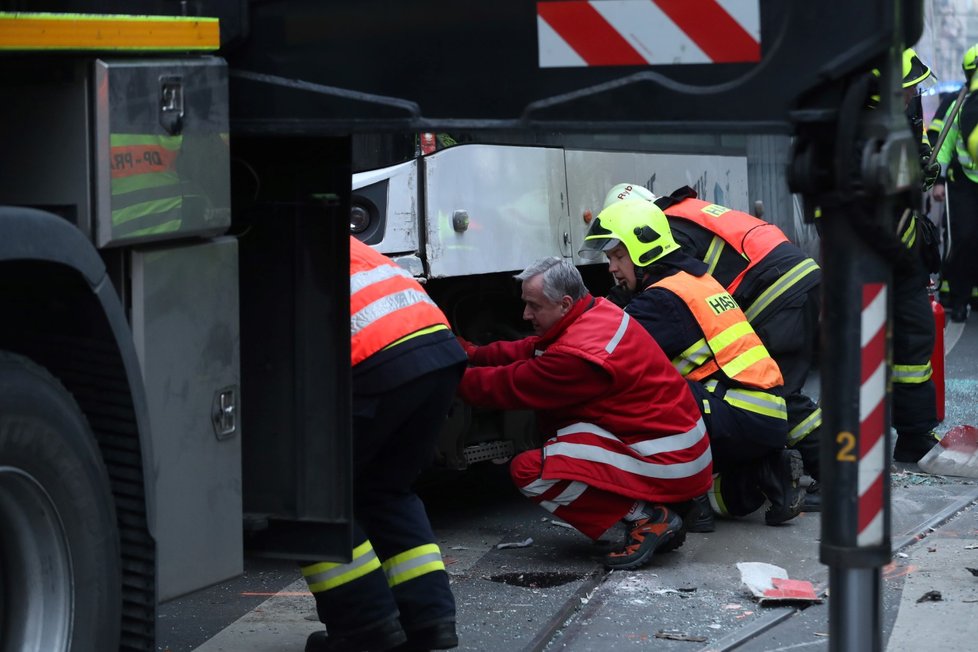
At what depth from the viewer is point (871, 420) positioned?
112 inches

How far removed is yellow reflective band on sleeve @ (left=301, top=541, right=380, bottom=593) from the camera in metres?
4.18

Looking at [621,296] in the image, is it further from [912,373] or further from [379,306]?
[379,306]

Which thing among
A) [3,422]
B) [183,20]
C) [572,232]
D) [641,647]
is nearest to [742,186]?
[572,232]

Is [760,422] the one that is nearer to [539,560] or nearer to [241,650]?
[539,560]

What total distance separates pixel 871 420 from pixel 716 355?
3.10 m

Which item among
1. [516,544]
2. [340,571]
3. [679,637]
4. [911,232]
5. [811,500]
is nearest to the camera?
[340,571]

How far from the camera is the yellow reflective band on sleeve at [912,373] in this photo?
6945 mm

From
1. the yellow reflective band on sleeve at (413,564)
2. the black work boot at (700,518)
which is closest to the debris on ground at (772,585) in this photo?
the black work boot at (700,518)

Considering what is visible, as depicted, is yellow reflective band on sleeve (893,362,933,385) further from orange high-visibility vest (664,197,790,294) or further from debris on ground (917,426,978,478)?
orange high-visibility vest (664,197,790,294)

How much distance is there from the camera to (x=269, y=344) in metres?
3.67

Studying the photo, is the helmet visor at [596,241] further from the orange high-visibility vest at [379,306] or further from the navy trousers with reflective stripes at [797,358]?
the orange high-visibility vest at [379,306]

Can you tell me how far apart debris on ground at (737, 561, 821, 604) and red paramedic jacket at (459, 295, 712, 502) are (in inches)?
16.8

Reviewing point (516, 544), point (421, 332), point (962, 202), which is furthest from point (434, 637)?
point (962, 202)

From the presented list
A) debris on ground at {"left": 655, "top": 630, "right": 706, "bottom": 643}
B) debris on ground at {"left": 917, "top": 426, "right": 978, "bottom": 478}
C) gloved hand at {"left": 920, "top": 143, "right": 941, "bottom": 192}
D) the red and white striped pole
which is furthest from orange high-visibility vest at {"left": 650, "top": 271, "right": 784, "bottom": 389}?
the red and white striped pole
